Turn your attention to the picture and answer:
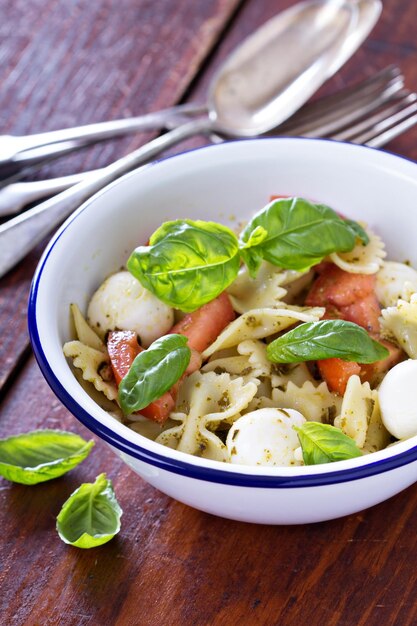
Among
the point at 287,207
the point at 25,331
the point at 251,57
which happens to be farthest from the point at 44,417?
the point at 251,57

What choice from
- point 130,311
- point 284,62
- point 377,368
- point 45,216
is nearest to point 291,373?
point 377,368

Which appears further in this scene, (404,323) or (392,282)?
(392,282)

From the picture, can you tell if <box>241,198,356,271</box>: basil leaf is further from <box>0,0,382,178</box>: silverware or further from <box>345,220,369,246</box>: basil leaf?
<box>0,0,382,178</box>: silverware

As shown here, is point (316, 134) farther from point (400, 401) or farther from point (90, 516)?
point (90, 516)

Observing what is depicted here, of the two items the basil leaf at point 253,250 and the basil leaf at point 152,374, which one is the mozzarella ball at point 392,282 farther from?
the basil leaf at point 152,374

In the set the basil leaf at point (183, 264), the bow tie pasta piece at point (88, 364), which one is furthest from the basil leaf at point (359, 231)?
the bow tie pasta piece at point (88, 364)

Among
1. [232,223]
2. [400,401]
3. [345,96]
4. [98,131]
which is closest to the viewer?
[400,401]

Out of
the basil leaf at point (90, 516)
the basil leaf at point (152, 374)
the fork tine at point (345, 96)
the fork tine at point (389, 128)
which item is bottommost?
the basil leaf at point (90, 516)
